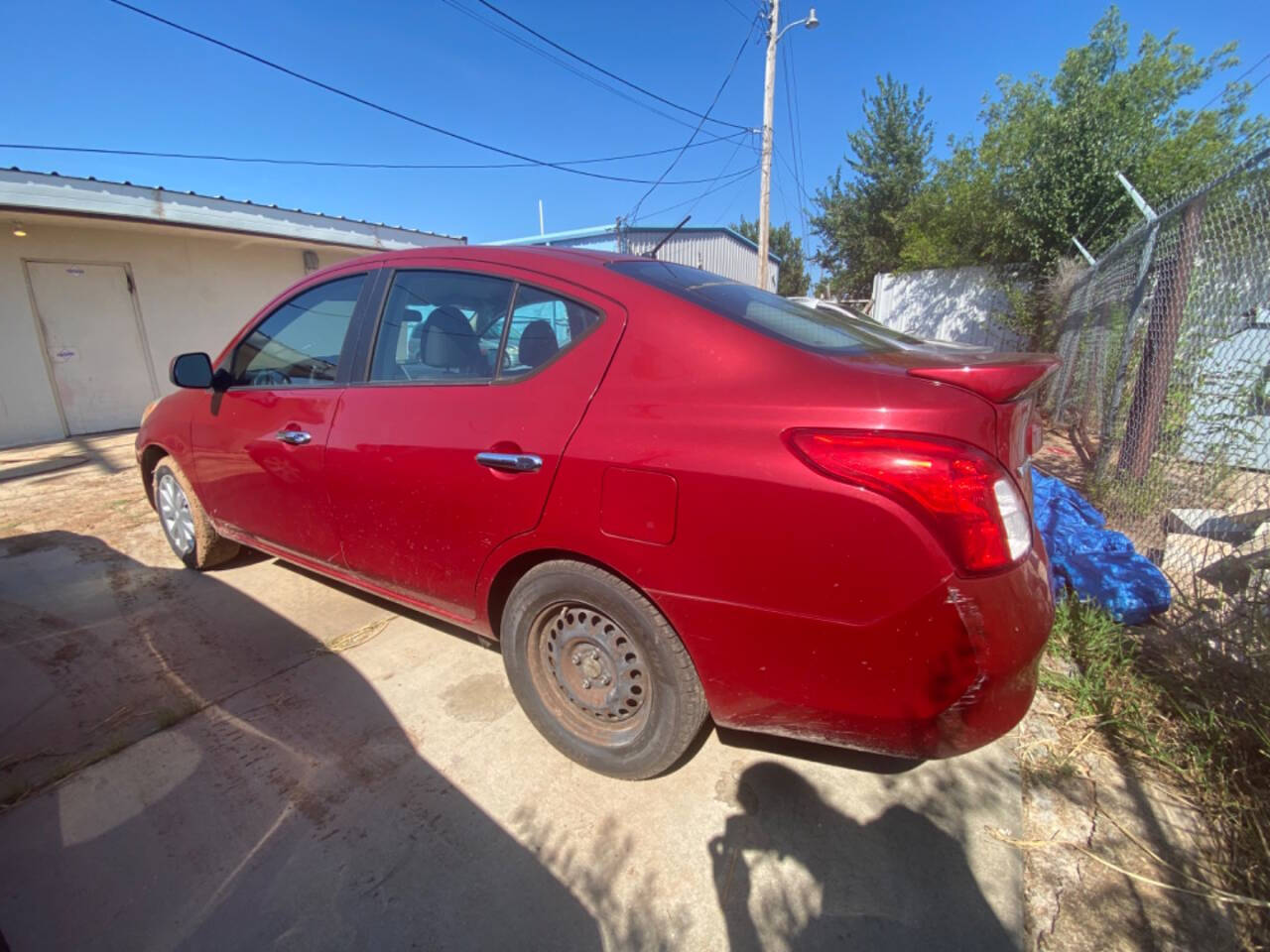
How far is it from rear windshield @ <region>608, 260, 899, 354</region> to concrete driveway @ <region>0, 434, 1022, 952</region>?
4.77 ft

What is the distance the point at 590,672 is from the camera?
1975 mm

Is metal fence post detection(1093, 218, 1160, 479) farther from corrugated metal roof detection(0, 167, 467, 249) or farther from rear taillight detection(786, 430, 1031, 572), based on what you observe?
corrugated metal roof detection(0, 167, 467, 249)

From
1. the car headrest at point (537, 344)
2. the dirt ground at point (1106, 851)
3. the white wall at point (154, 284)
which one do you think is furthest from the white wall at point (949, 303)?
the car headrest at point (537, 344)

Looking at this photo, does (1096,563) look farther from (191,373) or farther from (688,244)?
(688,244)

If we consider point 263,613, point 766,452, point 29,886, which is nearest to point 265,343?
point 263,613

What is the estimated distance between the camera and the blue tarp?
2668mm

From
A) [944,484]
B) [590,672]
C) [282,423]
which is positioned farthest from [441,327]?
[944,484]

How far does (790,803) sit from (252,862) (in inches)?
64.5

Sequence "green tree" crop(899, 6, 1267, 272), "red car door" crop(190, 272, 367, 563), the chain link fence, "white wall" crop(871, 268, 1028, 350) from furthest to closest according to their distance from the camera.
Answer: "white wall" crop(871, 268, 1028, 350)
"green tree" crop(899, 6, 1267, 272)
the chain link fence
"red car door" crop(190, 272, 367, 563)

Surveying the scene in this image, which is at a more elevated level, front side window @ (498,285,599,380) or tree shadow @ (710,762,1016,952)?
front side window @ (498,285,599,380)

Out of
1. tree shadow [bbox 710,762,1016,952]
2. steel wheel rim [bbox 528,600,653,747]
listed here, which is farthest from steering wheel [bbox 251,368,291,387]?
tree shadow [bbox 710,762,1016,952]

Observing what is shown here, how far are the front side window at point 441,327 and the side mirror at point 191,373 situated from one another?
4.07ft

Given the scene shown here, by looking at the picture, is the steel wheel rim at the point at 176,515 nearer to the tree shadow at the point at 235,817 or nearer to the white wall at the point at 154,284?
the tree shadow at the point at 235,817

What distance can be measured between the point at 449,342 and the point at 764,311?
3.85 ft
